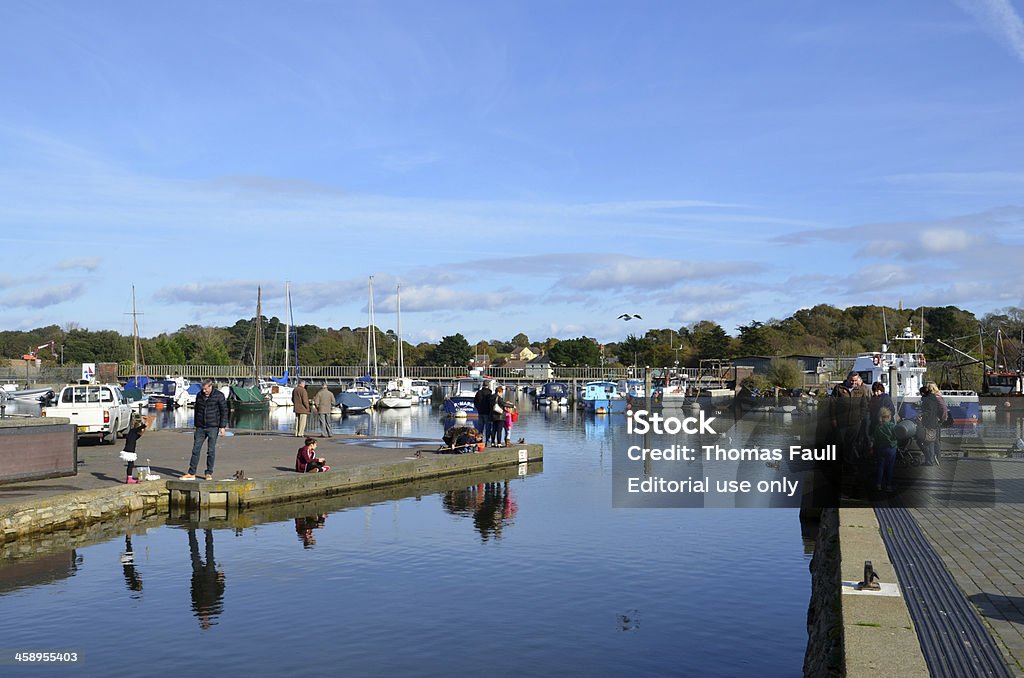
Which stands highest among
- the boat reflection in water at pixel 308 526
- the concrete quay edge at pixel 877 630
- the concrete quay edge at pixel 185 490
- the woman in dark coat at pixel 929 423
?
the woman in dark coat at pixel 929 423

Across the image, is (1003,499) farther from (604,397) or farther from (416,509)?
(604,397)

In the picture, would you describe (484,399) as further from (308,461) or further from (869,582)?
(869,582)

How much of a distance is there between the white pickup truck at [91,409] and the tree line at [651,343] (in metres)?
90.9

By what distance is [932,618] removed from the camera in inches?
333

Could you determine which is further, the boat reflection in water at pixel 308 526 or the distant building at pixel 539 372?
the distant building at pixel 539 372

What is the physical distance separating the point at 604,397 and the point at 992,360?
7668 centimetres

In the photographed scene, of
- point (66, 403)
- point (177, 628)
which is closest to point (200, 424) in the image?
point (177, 628)

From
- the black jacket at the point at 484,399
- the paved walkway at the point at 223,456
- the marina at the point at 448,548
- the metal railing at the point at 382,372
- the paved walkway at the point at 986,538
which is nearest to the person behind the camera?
the paved walkway at the point at 986,538

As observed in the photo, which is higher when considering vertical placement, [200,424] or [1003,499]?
[200,424]

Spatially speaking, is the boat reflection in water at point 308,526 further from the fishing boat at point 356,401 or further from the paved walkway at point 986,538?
the fishing boat at point 356,401

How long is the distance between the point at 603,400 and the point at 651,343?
85.4 meters

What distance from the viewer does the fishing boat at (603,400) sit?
8288 centimetres

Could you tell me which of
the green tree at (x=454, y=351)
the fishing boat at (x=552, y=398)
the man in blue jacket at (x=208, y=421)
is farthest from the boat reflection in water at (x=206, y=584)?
the green tree at (x=454, y=351)

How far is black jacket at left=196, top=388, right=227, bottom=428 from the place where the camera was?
67.2 ft
